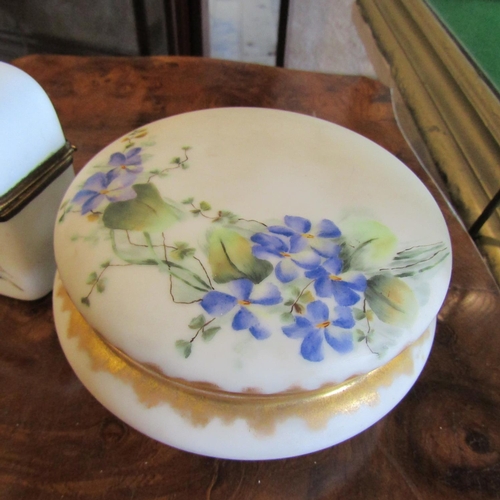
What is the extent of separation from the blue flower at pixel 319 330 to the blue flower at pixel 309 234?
54 mm

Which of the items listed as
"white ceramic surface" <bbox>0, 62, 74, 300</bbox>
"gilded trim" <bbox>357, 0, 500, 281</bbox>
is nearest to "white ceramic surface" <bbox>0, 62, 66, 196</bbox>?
"white ceramic surface" <bbox>0, 62, 74, 300</bbox>

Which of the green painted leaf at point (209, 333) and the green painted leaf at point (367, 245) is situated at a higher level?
the green painted leaf at point (367, 245)

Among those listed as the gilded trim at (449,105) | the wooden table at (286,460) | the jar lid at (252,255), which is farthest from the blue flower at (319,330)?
the gilded trim at (449,105)

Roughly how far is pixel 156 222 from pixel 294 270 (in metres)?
0.12

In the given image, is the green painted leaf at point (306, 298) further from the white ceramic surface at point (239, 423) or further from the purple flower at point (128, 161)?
the purple flower at point (128, 161)

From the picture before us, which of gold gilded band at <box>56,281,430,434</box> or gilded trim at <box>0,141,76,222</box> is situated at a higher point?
gilded trim at <box>0,141,76,222</box>

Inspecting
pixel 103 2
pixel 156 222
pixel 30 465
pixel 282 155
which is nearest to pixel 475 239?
pixel 282 155

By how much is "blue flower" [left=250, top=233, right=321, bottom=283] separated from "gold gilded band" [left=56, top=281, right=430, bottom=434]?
90 mm

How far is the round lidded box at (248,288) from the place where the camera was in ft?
1.13

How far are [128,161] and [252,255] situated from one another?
0.16 meters

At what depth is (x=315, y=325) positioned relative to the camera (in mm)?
349

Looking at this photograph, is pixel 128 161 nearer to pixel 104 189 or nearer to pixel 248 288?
pixel 104 189

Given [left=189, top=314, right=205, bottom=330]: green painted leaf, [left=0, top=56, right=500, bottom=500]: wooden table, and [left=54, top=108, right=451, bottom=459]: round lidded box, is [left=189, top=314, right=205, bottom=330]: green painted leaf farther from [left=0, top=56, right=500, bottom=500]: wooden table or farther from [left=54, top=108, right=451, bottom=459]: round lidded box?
[left=0, top=56, right=500, bottom=500]: wooden table

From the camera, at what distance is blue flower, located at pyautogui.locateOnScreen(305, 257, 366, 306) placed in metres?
0.36
